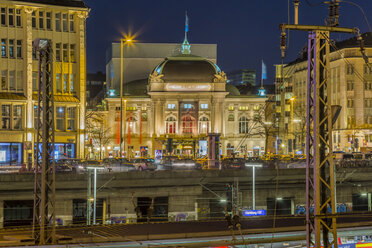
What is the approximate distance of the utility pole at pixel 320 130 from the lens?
20.6m

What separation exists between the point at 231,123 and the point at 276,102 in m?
29.6

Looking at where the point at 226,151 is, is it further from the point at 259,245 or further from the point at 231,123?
the point at 259,245

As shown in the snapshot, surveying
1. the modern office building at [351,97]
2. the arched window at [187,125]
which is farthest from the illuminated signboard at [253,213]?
the arched window at [187,125]

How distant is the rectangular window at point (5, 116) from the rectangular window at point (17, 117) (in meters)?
0.62

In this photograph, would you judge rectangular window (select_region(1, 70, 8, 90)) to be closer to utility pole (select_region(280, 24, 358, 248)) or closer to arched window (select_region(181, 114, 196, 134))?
arched window (select_region(181, 114, 196, 134))

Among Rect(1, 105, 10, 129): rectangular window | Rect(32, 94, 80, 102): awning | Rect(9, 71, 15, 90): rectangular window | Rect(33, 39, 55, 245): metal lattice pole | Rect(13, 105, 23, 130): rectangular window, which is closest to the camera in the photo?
Rect(33, 39, 55, 245): metal lattice pole

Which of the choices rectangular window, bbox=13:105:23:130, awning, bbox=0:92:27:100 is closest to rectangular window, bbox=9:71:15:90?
awning, bbox=0:92:27:100

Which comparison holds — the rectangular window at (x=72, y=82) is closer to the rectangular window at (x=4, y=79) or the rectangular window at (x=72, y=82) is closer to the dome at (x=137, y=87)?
the rectangular window at (x=4, y=79)

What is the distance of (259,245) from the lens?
29.3m

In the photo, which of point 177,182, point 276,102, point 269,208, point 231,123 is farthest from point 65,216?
point 276,102

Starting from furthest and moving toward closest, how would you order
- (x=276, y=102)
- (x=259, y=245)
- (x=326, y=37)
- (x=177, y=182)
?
(x=276, y=102) → (x=177, y=182) → (x=259, y=245) → (x=326, y=37)

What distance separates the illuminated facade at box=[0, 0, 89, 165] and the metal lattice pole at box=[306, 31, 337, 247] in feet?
157

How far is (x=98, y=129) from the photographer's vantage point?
111875 millimetres

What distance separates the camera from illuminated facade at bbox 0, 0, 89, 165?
6588cm
